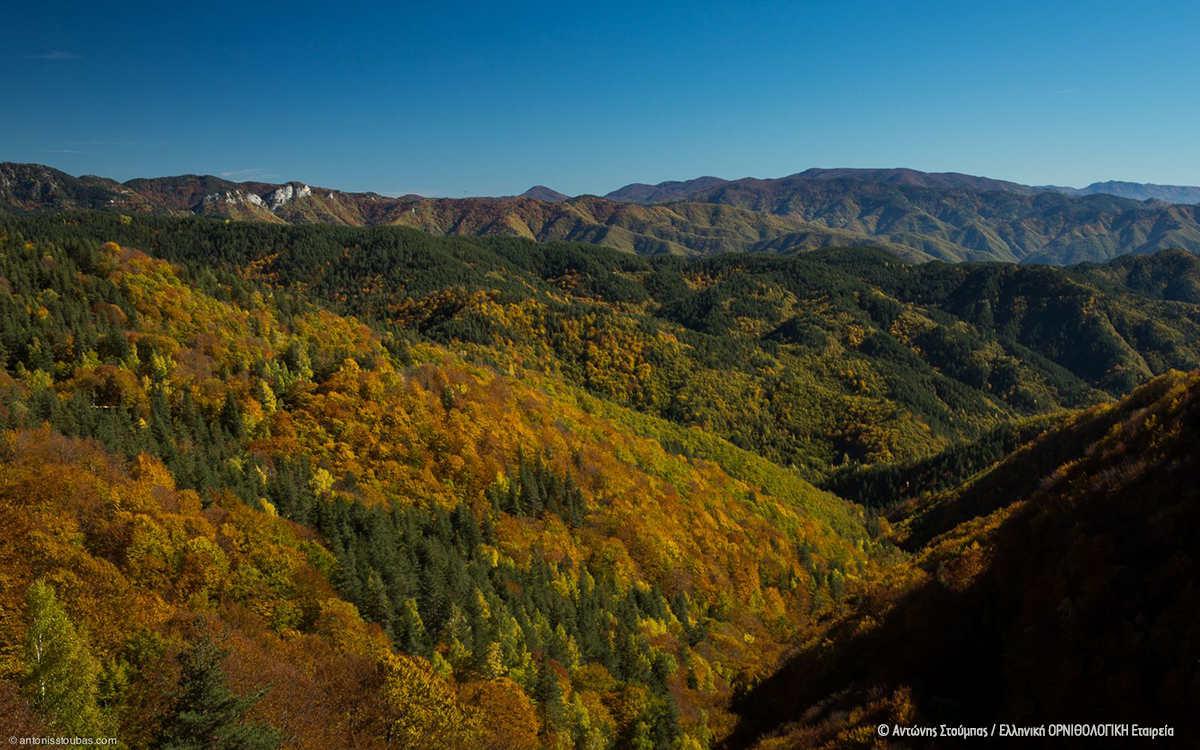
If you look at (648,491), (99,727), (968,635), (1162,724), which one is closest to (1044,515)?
(968,635)

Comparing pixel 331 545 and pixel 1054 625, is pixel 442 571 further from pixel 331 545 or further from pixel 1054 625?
pixel 1054 625

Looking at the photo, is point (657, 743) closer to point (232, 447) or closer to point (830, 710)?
point (830, 710)

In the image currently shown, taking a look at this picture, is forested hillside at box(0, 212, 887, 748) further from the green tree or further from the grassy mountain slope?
the grassy mountain slope

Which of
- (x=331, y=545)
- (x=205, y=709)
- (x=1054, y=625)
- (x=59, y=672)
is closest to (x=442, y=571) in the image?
(x=331, y=545)

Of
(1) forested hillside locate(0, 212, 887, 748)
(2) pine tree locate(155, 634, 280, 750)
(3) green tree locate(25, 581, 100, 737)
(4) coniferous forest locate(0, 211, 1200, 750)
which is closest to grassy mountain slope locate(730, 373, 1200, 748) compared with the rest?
(4) coniferous forest locate(0, 211, 1200, 750)

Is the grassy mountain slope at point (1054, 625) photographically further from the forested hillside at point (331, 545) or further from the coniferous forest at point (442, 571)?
the forested hillside at point (331, 545)
